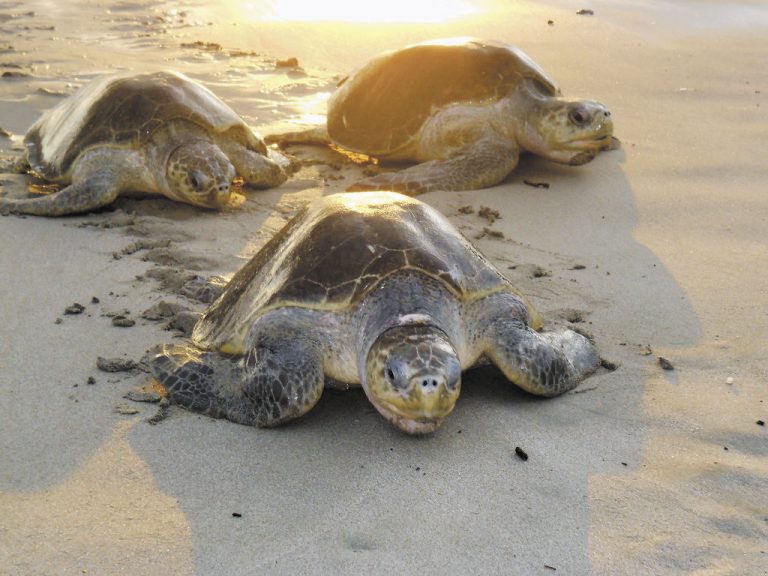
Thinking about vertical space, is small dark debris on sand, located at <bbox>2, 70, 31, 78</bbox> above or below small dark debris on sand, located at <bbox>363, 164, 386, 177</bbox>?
above

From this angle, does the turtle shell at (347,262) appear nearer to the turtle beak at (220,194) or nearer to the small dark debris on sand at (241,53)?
the turtle beak at (220,194)

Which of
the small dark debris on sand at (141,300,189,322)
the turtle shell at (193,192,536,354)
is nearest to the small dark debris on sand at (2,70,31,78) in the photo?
the small dark debris on sand at (141,300,189,322)

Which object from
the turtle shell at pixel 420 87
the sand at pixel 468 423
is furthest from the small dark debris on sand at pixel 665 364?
the turtle shell at pixel 420 87

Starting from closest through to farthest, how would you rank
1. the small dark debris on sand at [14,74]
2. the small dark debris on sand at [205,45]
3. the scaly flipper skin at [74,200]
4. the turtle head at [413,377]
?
1. the turtle head at [413,377]
2. the scaly flipper skin at [74,200]
3. the small dark debris on sand at [14,74]
4. the small dark debris on sand at [205,45]

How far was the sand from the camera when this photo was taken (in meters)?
2.18

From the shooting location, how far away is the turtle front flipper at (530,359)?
9.39ft

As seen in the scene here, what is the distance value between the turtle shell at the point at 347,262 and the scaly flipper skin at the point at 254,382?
0.14 meters

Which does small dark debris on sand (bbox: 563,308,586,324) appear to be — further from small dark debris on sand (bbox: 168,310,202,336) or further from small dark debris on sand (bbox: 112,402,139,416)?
small dark debris on sand (bbox: 112,402,139,416)

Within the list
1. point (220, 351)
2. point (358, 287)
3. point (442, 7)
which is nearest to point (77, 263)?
point (220, 351)

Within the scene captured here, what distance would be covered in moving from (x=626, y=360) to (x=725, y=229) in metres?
1.78

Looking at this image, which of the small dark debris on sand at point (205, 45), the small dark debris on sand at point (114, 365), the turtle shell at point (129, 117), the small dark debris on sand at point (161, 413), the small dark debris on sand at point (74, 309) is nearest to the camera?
the small dark debris on sand at point (161, 413)

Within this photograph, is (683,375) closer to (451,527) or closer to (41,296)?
(451,527)

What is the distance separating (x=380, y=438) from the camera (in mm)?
2688

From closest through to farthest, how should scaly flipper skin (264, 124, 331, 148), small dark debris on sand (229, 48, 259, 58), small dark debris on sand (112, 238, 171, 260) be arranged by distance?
small dark debris on sand (112, 238, 171, 260) < scaly flipper skin (264, 124, 331, 148) < small dark debris on sand (229, 48, 259, 58)
